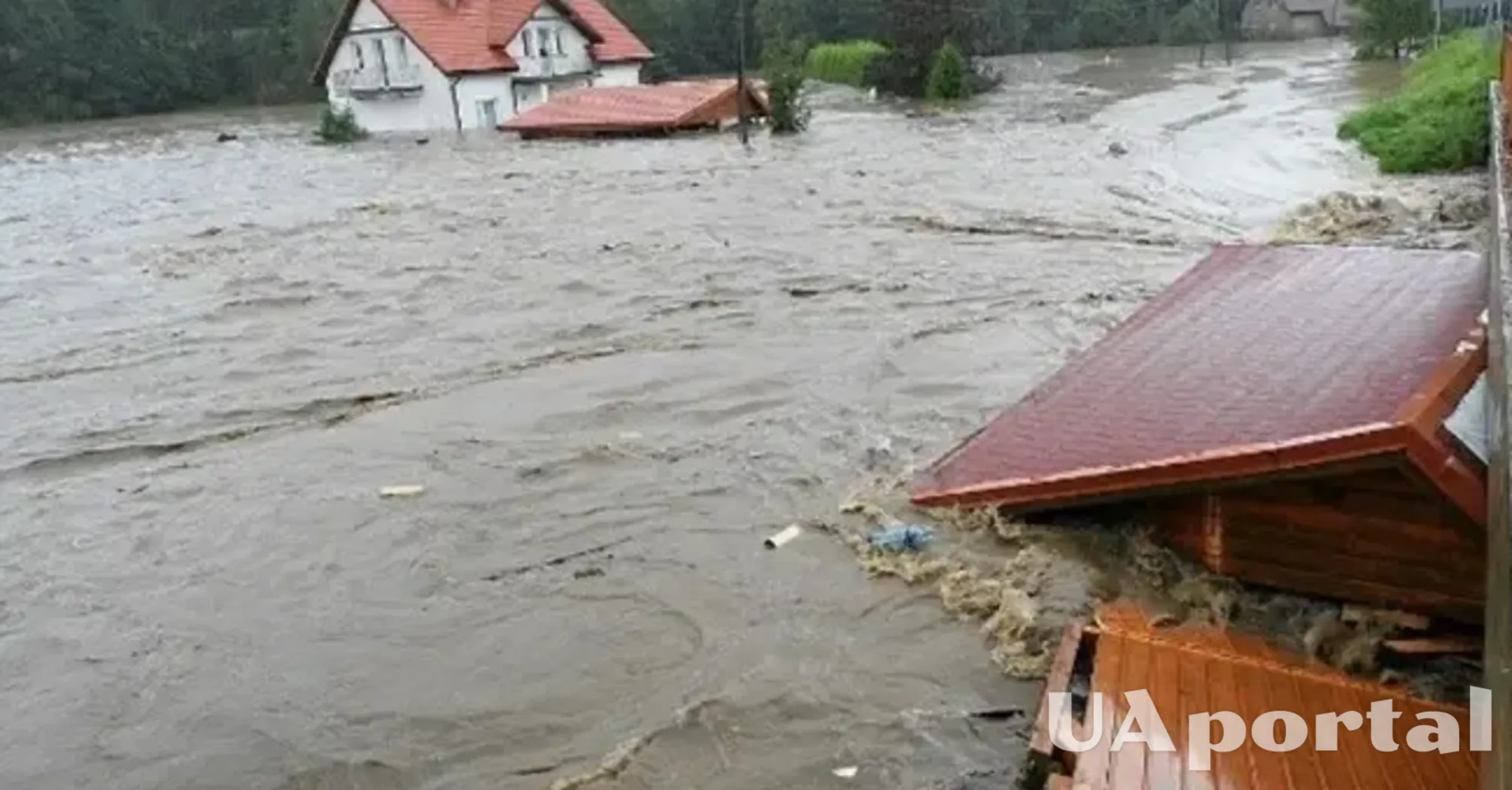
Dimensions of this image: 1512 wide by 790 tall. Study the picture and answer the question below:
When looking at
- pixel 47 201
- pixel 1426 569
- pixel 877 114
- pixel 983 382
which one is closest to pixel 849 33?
pixel 877 114

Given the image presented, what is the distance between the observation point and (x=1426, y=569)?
4.64m

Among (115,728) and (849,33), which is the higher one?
(849,33)

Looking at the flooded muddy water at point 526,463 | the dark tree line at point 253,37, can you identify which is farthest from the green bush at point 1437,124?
the dark tree line at point 253,37

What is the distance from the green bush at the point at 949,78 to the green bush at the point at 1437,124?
1557 centimetres

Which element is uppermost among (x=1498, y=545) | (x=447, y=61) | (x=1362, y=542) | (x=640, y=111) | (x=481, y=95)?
(x=447, y=61)

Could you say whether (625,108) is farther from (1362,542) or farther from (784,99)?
(1362,542)

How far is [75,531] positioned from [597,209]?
11.4m

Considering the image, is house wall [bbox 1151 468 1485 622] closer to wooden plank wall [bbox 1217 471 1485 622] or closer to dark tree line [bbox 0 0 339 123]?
wooden plank wall [bbox 1217 471 1485 622]

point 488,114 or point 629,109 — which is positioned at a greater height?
point 488,114

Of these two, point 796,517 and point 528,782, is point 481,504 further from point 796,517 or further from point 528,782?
point 528,782

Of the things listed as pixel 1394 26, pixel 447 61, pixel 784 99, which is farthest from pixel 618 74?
pixel 1394 26

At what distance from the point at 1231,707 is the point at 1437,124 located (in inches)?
616

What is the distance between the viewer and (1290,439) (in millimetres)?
5020

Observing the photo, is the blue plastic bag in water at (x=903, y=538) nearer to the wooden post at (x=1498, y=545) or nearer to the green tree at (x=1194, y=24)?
the wooden post at (x=1498, y=545)
